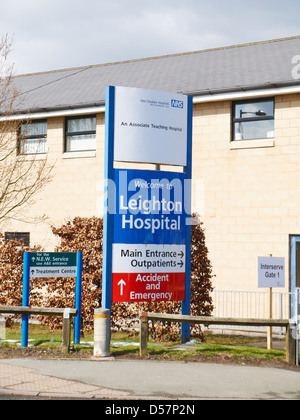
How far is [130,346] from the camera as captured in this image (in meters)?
12.0

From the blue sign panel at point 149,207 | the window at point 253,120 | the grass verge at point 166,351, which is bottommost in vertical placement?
the grass verge at point 166,351

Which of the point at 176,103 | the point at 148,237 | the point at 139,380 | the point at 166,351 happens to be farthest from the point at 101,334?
the point at 176,103

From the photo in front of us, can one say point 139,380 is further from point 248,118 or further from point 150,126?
point 248,118

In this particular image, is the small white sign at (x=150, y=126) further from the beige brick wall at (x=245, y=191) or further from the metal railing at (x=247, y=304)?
the metal railing at (x=247, y=304)

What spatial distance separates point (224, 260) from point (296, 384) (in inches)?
343

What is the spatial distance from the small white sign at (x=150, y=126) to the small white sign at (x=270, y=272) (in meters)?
2.59

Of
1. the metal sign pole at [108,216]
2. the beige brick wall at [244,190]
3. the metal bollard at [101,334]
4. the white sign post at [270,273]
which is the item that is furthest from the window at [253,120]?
the metal bollard at [101,334]

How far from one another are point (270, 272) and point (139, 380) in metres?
4.51

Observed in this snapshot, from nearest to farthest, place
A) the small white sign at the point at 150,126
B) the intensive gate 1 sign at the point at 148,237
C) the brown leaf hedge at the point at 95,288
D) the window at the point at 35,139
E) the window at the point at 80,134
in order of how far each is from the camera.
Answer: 1. the intensive gate 1 sign at the point at 148,237
2. the small white sign at the point at 150,126
3. the brown leaf hedge at the point at 95,288
4. the window at the point at 80,134
5. the window at the point at 35,139

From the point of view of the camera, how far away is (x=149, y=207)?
39.1 ft

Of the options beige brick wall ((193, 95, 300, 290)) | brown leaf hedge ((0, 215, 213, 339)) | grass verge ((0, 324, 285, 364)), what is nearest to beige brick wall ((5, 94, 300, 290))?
beige brick wall ((193, 95, 300, 290))

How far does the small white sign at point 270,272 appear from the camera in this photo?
12.5 metres
